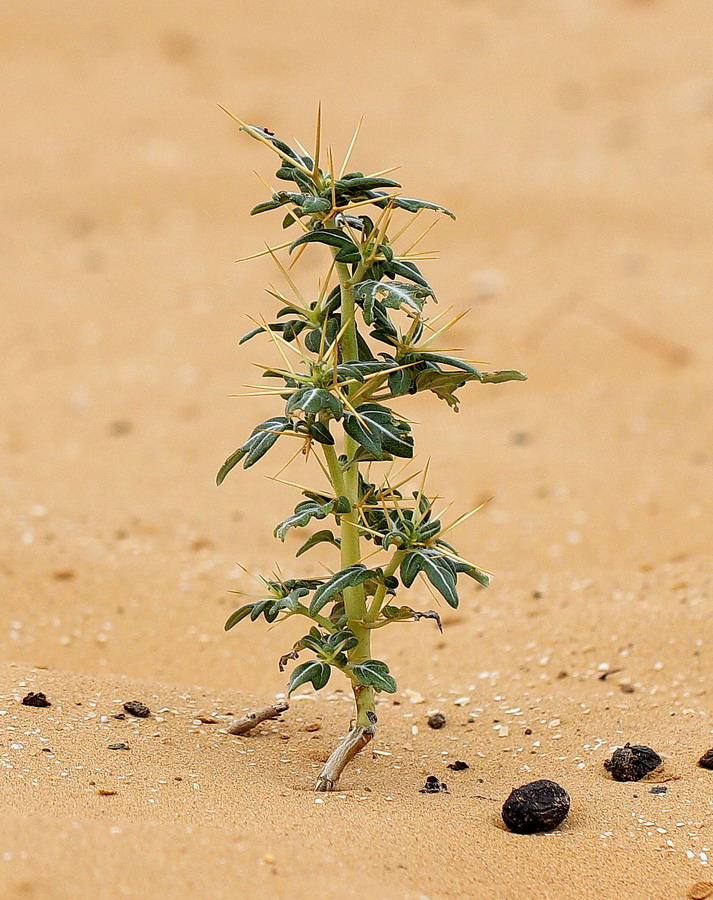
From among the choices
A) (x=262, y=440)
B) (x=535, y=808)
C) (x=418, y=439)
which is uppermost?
(x=418, y=439)

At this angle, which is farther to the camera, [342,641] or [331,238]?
[342,641]

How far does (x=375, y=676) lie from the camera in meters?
2.32

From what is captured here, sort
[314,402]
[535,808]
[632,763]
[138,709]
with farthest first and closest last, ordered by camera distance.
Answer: [138,709] < [632,763] < [535,808] < [314,402]

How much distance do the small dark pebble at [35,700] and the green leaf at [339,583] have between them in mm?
781

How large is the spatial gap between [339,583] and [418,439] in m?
3.09

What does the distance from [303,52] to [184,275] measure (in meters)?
3.52

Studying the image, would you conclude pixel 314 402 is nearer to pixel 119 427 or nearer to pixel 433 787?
pixel 433 787

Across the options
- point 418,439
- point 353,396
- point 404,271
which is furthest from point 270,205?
point 418,439

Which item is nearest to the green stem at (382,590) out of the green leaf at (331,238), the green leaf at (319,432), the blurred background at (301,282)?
the green leaf at (319,432)

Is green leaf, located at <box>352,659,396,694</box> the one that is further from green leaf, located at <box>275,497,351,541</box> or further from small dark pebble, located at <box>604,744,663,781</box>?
small dark pebble, located at <box>604,744,663,781</box>

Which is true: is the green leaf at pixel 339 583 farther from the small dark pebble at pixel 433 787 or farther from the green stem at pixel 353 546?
the small dark pebble at pixel 433 787

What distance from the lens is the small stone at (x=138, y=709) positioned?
8.75 ft

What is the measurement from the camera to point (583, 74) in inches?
368

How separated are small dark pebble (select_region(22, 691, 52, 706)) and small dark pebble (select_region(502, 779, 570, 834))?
1067 millimetres
